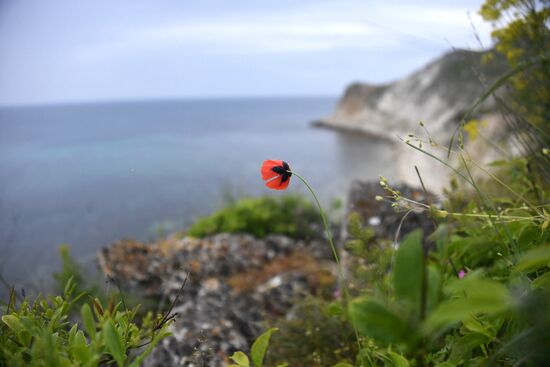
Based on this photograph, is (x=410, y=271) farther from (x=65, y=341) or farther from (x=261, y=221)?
(x=261, y=221)

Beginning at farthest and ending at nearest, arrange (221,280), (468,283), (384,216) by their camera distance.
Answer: (221,280) → (384,216) → (468,283)

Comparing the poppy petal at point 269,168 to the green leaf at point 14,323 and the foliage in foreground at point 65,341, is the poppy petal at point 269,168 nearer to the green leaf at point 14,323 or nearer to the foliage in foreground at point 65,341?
the foliage in foreground at point 65,341

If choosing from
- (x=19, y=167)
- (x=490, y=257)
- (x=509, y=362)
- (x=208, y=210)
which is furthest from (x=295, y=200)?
(x=19, y=167)

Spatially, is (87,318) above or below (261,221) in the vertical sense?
above

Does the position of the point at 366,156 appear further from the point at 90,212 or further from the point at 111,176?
the point at 90,212

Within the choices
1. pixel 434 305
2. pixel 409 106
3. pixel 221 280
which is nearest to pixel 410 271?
pixel 434 305

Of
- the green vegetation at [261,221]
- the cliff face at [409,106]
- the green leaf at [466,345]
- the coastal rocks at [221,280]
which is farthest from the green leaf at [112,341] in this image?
the cliff face at [409,106]

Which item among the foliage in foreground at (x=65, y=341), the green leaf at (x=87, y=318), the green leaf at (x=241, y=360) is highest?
the green leaf at (x=87, y=318)
